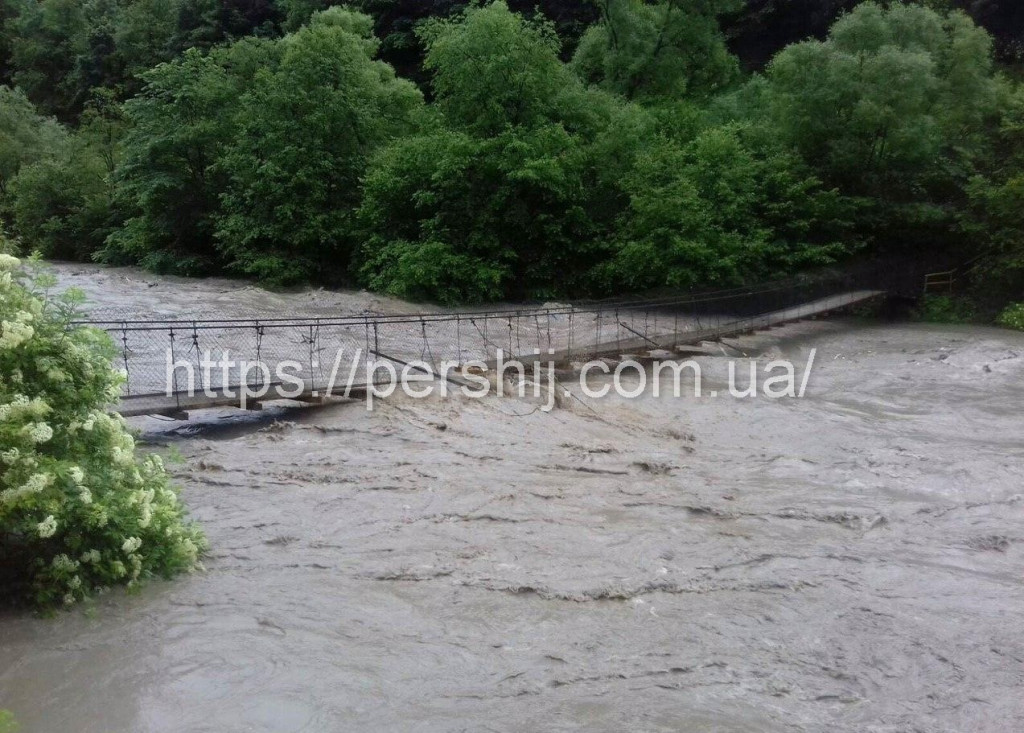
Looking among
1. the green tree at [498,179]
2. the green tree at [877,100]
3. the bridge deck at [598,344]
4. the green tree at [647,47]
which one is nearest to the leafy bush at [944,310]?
the bridge deck at [598,344]

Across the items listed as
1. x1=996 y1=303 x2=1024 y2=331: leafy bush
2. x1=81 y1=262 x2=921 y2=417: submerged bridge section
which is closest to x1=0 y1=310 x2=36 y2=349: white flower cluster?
x1=81 y1=262 x2=921 y2=417: submerged bridge section

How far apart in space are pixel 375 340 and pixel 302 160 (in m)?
14.5

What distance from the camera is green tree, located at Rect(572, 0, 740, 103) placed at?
116 feet

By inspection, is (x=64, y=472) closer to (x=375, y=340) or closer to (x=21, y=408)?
(x=21, y=408)

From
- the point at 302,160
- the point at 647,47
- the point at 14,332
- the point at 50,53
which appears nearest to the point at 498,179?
the point at 302,160

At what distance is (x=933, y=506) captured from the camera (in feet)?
33.7

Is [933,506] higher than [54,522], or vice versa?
[54,522]

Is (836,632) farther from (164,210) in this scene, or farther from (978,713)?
(164,210)

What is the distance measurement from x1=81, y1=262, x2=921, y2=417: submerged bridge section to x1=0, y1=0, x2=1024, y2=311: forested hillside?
8.19 ft

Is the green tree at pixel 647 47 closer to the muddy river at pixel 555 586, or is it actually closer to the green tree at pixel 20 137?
the muddy river at pixel 555 586

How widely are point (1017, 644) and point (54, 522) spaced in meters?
7.28

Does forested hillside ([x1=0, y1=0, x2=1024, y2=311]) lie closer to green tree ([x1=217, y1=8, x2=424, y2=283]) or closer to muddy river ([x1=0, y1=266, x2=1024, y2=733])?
green tree ([x1=217, y1=8, x2=424, y2=283])

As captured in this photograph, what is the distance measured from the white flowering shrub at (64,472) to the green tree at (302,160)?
22.2 metres

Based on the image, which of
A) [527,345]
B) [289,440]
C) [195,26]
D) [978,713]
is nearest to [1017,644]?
[978,713]
